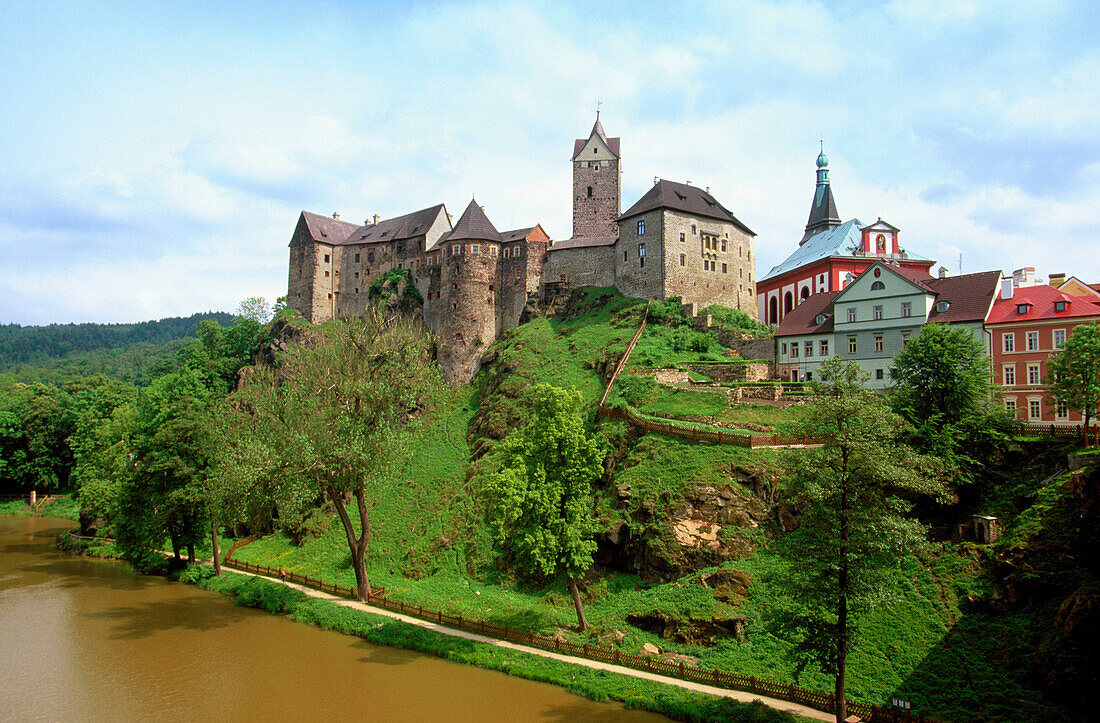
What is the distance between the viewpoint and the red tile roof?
111 feet

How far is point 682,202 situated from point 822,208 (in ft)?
110

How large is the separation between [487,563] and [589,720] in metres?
→ 14.5

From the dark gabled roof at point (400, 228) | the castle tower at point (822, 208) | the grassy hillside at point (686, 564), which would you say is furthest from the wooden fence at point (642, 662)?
the castle tower at point (822, 208)

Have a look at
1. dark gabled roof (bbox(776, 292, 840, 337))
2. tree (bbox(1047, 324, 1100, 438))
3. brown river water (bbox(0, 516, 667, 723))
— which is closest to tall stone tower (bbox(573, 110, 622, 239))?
dark gabled roof (bbox(776, 292, 840, 337))

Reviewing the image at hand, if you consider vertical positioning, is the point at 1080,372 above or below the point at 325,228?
below

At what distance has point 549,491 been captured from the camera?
26891 millimetres

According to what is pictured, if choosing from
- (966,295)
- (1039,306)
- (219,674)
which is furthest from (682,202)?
(219,674)

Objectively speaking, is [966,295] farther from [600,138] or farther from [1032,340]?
[600,138]

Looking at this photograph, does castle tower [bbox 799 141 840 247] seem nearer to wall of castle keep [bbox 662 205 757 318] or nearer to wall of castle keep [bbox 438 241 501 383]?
wall of castle keep [bbox 662 205 757 318]

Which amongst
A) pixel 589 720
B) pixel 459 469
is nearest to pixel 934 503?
pixel 589 720

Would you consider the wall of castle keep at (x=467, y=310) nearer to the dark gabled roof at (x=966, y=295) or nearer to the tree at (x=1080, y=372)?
the dark gabled roof at (x=966, y=295)

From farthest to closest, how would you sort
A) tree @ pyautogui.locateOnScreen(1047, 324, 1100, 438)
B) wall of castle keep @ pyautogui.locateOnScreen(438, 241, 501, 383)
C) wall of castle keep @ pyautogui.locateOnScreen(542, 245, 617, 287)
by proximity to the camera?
1. wall of castle keep @ pyautogui.locateOnScreen(438, 241, 501, 383)
2. wall of castle keep @ pyautogui.locateOnScreen(542, 245, 617, 287)
3. tree @ pyautogui.locateOnScreen(1047, 324, 1100, 438)

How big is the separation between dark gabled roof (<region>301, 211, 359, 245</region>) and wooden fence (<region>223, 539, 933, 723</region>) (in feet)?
166

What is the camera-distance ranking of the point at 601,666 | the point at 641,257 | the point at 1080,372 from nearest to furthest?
the point at 601,666, the point at 1080,372, the point at 641,257
